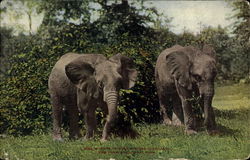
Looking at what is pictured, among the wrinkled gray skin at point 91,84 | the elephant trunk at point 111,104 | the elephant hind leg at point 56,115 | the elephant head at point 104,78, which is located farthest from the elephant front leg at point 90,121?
the elephant hind leg at point 56,115

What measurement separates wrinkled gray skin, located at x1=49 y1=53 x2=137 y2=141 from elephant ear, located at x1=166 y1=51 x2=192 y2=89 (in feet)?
4.33

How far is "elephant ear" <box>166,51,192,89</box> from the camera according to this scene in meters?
10.8

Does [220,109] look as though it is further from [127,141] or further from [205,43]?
[127,141]

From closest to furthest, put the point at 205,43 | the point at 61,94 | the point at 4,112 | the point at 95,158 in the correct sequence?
1. the point at 95,158
2. the point at 61,94
3. the point at 205,43
4. the point at 4,112

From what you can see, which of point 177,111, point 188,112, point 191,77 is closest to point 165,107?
point 177,111

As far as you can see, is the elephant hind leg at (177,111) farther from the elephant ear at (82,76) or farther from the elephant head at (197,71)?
the elephant ear at (82,76)

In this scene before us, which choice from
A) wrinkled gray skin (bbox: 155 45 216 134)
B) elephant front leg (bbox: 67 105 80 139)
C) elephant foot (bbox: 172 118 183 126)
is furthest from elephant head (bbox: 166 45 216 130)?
elephant front leg (bbox: 67 105 80 139)

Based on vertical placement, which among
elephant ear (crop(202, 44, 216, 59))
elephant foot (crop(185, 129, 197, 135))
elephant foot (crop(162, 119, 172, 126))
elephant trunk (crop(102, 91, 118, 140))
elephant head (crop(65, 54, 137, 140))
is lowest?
elephant foot (crop(162, 119, 172, 126))

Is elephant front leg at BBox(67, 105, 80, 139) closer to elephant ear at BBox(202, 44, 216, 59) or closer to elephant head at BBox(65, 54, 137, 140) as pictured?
elephant head at BBox(65, 54, 137, 140)

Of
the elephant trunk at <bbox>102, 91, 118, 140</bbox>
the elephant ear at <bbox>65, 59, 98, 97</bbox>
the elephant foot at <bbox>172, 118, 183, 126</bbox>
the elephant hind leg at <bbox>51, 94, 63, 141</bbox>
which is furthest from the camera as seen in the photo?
the elephant foot at <bbox>172, 118, 183, 126</bbox>

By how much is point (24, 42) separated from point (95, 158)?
5.25m

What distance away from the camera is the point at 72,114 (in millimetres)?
10953

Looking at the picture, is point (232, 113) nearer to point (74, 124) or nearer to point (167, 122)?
point (167, 122)

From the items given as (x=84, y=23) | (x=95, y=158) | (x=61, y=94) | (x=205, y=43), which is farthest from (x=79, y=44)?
(x=95, y=158)
